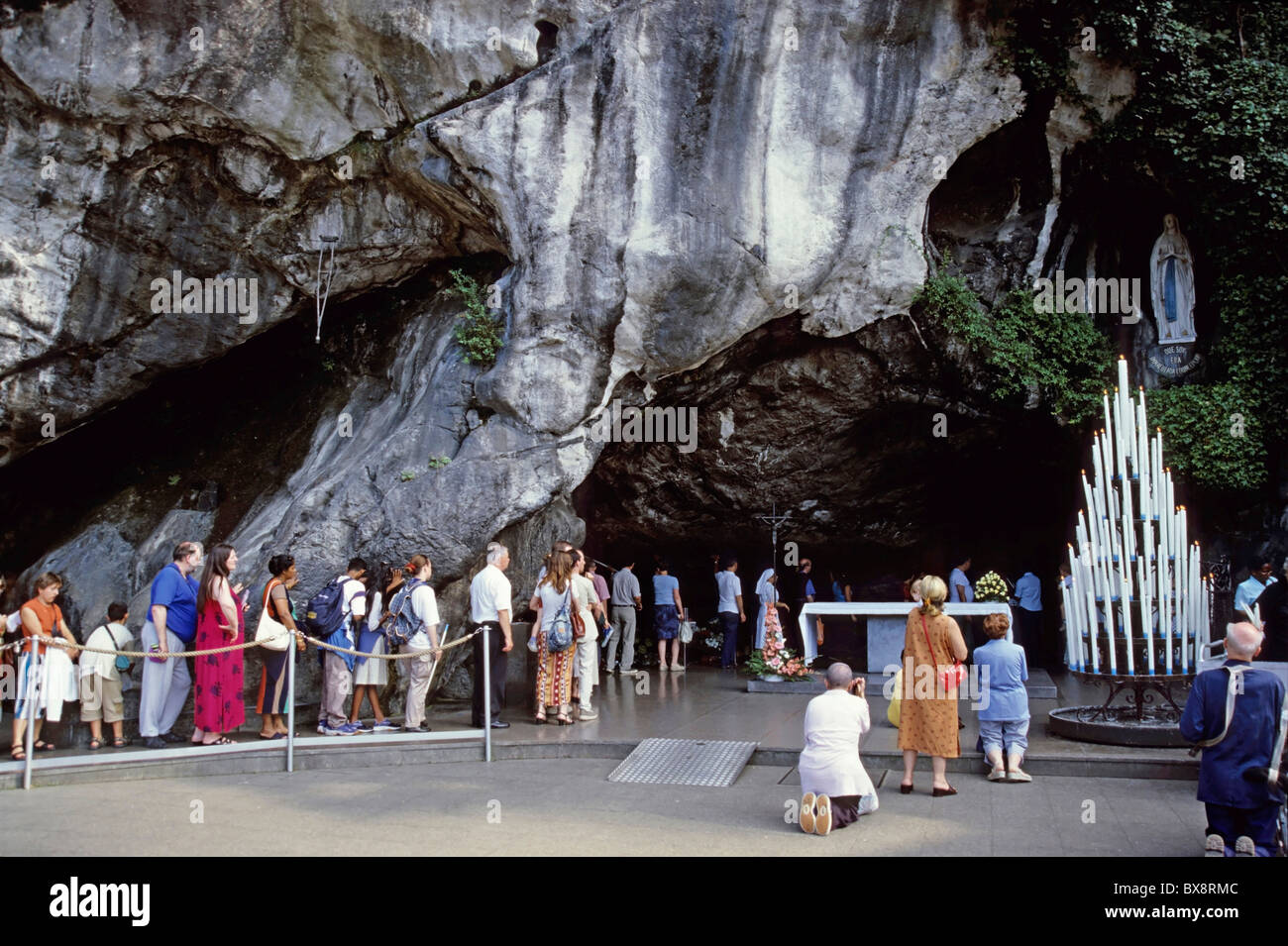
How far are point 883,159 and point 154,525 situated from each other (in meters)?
10.0

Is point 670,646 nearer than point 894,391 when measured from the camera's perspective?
No

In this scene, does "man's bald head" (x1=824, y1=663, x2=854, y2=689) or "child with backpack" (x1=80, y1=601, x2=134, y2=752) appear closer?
"man's bald head" (x1=824, y1=663, x2=854, y2=689)

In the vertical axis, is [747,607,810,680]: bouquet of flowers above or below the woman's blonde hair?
below

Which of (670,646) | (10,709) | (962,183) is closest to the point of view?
(10,709)

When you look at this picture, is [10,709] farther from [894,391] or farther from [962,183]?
[962,183]

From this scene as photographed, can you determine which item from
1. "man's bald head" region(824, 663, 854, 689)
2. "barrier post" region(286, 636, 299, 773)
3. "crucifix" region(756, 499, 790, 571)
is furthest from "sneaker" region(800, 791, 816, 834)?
"crucifix" region(756, 499, 790, 571)

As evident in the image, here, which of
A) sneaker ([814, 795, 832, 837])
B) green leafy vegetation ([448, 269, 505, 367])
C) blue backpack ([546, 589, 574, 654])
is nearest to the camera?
sneaker ([814, 795, 832, 837])

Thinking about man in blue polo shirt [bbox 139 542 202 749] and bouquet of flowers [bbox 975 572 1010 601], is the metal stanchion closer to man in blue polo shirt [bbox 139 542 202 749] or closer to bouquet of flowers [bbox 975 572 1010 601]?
man in blue polo shirt [bbox 139 542 202 749]

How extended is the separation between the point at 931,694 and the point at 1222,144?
29.7 ft

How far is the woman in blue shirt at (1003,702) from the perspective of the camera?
756 cm

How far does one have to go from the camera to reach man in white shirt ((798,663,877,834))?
6.31 metres

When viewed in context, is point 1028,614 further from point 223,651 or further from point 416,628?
point 223,651

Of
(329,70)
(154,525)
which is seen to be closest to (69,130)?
(329,70)

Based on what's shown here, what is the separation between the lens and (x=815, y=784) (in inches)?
251
